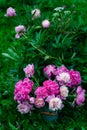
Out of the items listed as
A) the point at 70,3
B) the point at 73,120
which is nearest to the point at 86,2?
the point at 70,3

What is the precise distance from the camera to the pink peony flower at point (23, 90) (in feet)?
12.4

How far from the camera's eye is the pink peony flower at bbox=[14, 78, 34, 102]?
3771 mm

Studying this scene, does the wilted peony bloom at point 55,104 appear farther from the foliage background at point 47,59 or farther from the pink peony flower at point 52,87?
the foliage background at point 47,59

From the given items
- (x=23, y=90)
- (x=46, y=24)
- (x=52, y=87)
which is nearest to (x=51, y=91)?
(x=52, y=87)

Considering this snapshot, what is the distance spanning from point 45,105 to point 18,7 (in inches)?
108

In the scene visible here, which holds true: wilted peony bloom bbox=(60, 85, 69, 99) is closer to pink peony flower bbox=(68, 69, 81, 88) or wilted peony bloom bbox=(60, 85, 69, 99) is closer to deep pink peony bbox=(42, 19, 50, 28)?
pink peony flower bbox=(68, 69, 81, 88)

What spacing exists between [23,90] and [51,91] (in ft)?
0.81

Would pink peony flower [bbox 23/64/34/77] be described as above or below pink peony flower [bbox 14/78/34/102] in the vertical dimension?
above

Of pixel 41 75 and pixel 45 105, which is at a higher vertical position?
pixel 41 75

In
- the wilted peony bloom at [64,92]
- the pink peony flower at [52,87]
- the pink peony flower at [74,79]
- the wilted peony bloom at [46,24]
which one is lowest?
the wilted peony bloom at [64,92]

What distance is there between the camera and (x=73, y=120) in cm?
401

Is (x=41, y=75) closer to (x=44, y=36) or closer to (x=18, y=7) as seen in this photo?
(x=44, y=36)

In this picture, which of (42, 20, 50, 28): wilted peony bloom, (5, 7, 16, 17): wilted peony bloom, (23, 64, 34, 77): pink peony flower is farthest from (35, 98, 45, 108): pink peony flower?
(5, 7, 16, 17): wilted peony bloom

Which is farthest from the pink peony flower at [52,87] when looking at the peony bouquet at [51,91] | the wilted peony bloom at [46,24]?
the wilted peony bloom at [46,24]
